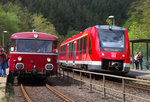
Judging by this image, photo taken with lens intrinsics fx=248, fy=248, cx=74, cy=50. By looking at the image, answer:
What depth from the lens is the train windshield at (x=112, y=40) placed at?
A: 50.2 feet

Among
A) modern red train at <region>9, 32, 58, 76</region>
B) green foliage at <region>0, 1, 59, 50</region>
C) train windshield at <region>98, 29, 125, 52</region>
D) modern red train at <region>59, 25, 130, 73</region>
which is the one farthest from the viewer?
green foliage at <region>0, 1, 59, 50</region>

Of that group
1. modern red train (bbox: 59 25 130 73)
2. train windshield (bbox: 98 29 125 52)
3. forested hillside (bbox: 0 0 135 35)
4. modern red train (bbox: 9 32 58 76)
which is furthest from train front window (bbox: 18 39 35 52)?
forested hillside (bbox: 0 0 135 35)

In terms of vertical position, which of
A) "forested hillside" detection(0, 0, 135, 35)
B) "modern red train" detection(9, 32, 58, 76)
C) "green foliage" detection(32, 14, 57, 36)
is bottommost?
"modern red train" detection(9, 32, 58, 76)

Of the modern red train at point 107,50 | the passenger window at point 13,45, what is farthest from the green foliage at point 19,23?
the passenger window at point 13,45

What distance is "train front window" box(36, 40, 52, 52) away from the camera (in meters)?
13.5

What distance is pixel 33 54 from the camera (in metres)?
13.2

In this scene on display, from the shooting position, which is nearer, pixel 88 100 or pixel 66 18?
pixel 88 100

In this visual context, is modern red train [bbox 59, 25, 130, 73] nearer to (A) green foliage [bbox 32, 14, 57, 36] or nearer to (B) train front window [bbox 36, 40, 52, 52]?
(B) train front window [bbox 36, 40, 52, 52]

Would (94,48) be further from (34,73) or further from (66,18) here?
(66,18)

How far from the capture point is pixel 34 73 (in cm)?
1308

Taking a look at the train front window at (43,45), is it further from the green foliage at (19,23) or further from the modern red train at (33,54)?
the green foliage at (19,23)

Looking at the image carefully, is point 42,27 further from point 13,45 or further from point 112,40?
point 13,45

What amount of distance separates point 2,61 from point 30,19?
75.4m

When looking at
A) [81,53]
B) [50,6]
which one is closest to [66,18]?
[50,6]
